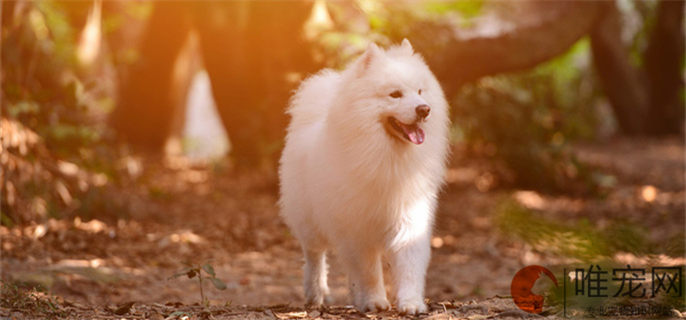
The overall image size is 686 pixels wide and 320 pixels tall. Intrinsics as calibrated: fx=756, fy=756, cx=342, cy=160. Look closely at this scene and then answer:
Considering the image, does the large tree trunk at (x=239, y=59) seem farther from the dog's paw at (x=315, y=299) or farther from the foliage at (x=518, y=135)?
the dog's paw at (x=315, y=299)

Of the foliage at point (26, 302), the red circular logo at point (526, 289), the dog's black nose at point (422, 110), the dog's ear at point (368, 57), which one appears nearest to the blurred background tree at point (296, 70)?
the foliage at point (26, 302)

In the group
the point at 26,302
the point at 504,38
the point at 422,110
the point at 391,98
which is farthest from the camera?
the point at 504,38

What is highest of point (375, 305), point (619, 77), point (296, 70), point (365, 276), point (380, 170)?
point (619, 77)

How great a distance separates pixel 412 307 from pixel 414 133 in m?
0.95

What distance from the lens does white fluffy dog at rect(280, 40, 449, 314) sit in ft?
13.3

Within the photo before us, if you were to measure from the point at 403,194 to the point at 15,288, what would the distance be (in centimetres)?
224

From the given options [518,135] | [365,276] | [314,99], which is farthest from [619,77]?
[365,276]

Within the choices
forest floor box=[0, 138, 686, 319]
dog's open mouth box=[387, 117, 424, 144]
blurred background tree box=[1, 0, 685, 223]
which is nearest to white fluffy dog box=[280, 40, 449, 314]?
dog's open mouth box=[387, 117, 424, 144]

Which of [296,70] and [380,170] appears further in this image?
[296,70]

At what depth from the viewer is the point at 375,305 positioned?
14.4 ft

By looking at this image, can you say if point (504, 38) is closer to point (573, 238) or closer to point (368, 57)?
point (368, 57)

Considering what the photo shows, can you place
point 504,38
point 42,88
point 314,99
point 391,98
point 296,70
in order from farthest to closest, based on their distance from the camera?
1. point 504,38
2. point 296,70
3. point 42,88
4. point 314,99
5. point 391,98

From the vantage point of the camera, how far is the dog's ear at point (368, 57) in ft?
13.7

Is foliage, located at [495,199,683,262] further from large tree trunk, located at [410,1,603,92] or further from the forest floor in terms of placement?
large tree trunk, located at [410,1,603,92]
